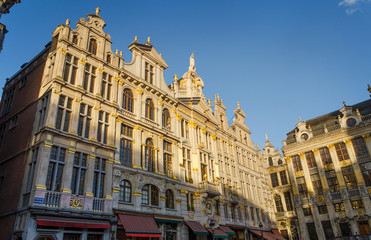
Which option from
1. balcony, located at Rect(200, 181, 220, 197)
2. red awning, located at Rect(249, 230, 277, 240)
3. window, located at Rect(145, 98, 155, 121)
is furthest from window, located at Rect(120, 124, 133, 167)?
red awning, located at Rect(249, 230, 277, 240)

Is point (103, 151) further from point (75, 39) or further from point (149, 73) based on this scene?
point (149, 73)

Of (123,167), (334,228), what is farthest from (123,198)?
(334,228)

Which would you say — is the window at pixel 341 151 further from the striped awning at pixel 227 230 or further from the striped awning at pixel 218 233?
the striped awning at pixel 218 233

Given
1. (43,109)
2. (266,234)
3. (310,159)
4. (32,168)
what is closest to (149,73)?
(43,109)

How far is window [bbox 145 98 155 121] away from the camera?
28.0 metres

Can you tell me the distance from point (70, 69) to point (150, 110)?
9078 mm

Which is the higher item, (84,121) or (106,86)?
(106,86)

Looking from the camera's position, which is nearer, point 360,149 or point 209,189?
point 209,189

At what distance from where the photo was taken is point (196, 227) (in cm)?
2684

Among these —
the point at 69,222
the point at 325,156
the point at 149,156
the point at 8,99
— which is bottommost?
the point at 69,222

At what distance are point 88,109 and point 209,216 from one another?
1743 centimetres

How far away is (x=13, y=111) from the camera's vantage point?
2508 centimetres

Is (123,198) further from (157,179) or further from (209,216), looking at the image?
(209,216)

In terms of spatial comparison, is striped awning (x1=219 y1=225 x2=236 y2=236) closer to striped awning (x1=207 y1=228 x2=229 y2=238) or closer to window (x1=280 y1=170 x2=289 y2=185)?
striped awning (x1=207 y1=228 x2=229 y2=238)
